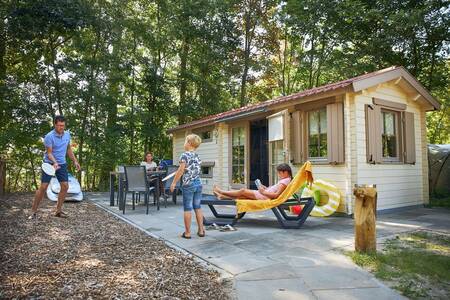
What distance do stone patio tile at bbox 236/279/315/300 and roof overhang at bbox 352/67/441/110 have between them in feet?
13.8

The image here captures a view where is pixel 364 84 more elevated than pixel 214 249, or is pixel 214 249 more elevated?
pixel 364 84

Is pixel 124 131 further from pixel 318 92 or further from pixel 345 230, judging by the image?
pixel 345 230

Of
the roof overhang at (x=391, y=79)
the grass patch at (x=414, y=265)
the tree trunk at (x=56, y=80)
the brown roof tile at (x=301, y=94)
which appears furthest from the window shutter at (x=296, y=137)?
the tree trunk at (x=56, y=80)

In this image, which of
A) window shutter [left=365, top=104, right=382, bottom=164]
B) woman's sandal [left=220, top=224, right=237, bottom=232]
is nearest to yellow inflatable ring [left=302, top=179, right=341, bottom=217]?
window shutter [left=365, top=104, right=382, bottom=164]

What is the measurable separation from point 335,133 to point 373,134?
71 cm

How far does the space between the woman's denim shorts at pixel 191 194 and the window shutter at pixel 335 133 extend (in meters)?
2.98

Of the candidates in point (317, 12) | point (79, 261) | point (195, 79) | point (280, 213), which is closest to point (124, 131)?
point (195, 79)

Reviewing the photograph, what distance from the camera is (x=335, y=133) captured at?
6355 millimetres

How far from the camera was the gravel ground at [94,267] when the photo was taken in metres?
2.51

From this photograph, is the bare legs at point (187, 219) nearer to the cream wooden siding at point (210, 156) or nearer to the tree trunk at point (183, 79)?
the cream wooden siding at point (210, 156)

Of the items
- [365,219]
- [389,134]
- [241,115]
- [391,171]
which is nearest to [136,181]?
[241,115]

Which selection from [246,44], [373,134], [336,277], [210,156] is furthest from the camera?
[246,44]

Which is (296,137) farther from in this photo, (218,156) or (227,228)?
(218,156)

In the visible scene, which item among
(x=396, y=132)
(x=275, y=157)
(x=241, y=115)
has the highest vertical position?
(x=241, y=115)
